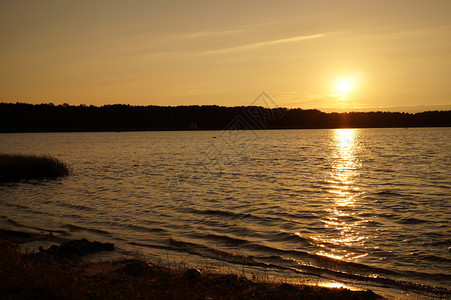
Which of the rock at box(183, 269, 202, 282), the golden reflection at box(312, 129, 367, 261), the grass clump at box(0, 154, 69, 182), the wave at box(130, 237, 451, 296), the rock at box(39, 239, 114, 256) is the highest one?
the grass clump at box(0, 154, 69, 182)

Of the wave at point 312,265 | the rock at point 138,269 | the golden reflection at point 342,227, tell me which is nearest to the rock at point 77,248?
the wave at point 312,265

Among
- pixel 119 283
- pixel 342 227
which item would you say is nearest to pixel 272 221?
pixel 342 227

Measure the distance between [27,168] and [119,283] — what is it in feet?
95.3

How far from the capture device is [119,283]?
906 centimetres

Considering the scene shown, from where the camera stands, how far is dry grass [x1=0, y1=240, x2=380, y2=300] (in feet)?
23.9

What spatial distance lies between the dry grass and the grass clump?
25.0 m

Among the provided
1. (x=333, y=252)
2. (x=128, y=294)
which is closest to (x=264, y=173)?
(x=333, y=252)

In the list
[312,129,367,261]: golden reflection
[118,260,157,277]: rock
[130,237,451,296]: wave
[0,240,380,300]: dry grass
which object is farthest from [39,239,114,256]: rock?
[312,129,367,261]: golden reflection

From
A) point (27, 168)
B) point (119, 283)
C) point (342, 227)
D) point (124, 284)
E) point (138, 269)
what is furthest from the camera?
point (27, 168)

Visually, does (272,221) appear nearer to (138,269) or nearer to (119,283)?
(138,269)

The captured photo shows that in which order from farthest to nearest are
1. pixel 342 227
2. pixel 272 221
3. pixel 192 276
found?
pixel 272 221 → pixel 342 227 → pixel 192 276

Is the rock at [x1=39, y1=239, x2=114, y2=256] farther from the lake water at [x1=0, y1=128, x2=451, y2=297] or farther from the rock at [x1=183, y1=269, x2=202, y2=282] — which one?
the rock at [x1=183, y1=269, x2=202, y2=282]

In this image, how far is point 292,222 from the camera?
1822cm

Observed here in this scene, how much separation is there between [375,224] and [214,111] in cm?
17231
